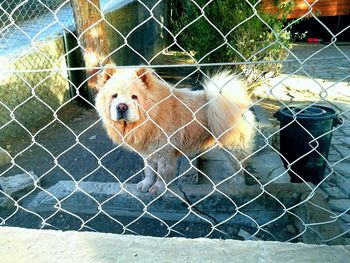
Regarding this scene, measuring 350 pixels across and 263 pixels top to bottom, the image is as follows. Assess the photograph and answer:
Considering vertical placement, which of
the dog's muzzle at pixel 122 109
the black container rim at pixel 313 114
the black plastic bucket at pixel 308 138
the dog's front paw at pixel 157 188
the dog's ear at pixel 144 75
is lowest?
Answer: the dog's front paw at pixel 157 188

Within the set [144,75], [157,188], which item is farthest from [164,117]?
[157,188]

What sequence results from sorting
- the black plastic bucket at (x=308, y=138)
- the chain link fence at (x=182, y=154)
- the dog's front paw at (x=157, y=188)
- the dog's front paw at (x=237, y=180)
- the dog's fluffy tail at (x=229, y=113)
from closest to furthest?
the chain link fence at (x=182, y=154), the dog's fluffy tail at (x=229, y=113), the dog's front paw at (x=157, y=188), the dog's front paw at (x=237, y=180), the black plastic bucket at (x=308, y=138)

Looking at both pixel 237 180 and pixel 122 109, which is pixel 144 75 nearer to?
pixel 122 109

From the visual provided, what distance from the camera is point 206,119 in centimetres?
303

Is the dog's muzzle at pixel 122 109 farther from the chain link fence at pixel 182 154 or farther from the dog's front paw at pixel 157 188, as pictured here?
the dog's front paw at pixel 157 188

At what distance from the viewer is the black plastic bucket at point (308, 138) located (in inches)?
127

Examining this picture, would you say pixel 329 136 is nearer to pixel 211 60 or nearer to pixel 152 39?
pixel 211 60

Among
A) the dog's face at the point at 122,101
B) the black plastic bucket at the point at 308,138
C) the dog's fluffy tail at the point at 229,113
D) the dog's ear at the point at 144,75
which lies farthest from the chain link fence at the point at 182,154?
the dog's ear at the point at 144,75

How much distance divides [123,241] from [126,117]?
1.11 metres

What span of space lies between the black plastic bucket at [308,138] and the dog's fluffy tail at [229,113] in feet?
1.52

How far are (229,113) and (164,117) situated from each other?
519mm

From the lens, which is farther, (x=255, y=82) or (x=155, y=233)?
(x=255, y=82)

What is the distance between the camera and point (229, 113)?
2.79 meters

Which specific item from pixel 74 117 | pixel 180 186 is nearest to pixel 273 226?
pixel 180 186
